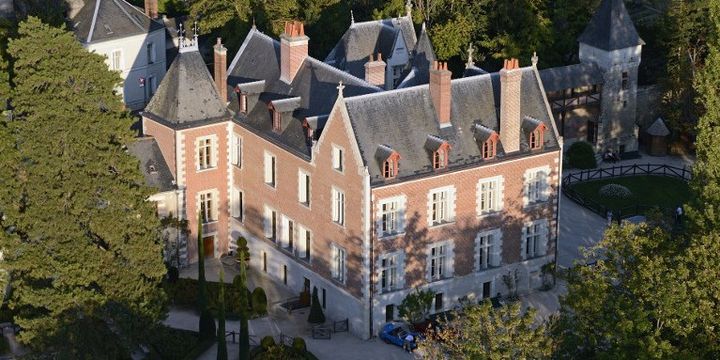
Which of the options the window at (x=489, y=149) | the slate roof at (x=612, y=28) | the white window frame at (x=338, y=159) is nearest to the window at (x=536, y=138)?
the window at (x=489, y=149)

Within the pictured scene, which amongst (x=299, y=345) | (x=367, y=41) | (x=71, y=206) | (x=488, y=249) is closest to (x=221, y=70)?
(x=367, y=41)

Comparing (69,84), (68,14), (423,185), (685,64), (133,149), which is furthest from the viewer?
(68,14)

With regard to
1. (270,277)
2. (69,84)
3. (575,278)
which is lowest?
(270,277)

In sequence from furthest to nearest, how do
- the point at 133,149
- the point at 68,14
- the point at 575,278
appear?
the point at 68,14 < the point at 133,149 < the point at 575,278

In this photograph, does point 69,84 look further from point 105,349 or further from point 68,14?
point 68,14

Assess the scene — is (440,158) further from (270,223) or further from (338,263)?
(270,223)

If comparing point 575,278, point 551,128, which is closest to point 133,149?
point 551,128

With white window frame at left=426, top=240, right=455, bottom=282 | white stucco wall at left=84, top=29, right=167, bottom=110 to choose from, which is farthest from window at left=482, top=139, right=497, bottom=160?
white stucco wall at left=84, top=29, right=167, bottom=110

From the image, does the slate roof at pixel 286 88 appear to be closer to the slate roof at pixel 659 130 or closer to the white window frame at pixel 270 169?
the white window frame at pixel 270 169

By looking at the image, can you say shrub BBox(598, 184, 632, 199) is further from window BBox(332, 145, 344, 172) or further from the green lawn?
window BBox(332, 145, 344, 172)
